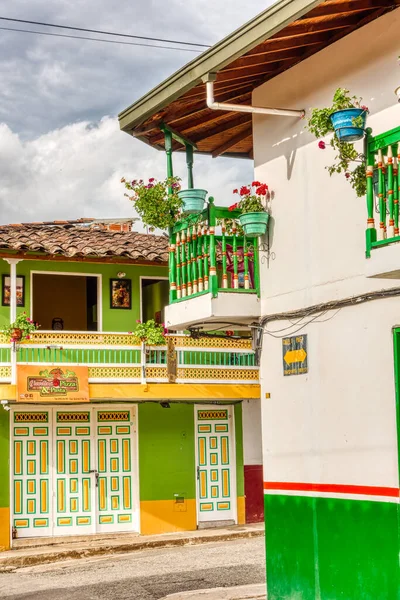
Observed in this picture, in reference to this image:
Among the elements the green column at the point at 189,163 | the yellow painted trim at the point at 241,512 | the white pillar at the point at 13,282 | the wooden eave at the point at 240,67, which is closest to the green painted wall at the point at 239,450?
the yellow painted trim at the point at 241,512

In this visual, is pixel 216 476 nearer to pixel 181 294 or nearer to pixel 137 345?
pixel 137 345

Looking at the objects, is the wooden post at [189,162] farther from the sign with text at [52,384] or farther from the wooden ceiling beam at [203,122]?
the sign with text at [52,384]

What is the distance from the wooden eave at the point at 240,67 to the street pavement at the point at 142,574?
6415 millimetres

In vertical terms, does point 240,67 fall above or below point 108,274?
above

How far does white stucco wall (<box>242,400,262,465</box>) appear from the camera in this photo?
23.0 meters

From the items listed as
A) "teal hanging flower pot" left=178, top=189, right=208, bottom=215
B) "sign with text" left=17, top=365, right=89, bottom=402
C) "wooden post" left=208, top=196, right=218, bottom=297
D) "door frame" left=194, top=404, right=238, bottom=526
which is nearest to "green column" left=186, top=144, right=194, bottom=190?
"teal hanging flower pot" left=178, top=189, right=208, bottom=215

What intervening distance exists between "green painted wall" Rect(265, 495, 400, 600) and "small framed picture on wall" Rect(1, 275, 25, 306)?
11152 millimetres

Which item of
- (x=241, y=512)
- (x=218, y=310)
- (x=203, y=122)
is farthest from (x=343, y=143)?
(x=241, y=512)

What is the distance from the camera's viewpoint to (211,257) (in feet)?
Result: 37.5

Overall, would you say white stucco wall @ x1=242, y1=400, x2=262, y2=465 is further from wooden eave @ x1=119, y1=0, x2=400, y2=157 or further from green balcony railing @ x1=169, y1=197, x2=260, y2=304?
green balcony railing @ x1=169, y1=197, x2=260, y2=304

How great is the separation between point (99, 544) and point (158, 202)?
10.1 m

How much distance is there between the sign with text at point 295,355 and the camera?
36.0 ft

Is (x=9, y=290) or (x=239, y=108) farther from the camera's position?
(x=9, y=290)

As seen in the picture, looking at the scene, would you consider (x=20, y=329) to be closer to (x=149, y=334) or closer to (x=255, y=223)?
(x=149, y=334)
